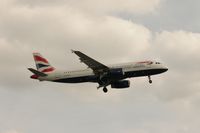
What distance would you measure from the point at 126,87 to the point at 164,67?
9.88 m

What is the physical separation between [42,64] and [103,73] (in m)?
14.5

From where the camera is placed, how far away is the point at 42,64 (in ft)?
353

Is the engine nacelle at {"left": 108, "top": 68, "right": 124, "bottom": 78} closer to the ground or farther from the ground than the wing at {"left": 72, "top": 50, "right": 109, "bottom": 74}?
closer to the ground

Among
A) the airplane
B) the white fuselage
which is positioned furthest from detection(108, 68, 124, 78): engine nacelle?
the white fuselage

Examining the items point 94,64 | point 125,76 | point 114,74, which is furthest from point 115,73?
point 94,64

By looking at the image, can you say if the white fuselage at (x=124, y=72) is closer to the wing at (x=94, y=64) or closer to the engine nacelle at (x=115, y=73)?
the engine nacelle at (x=115, y=73)

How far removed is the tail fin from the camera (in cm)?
10536

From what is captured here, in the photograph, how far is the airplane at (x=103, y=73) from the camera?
95.8m

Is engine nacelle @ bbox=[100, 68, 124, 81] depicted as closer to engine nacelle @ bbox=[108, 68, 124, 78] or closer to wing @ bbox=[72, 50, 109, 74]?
engine nacelle @ bbox=[108, 68, 124, 78]

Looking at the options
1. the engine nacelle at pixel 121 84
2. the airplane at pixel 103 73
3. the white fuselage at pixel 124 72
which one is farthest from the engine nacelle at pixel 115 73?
the engine nacelle at pixel 121 84

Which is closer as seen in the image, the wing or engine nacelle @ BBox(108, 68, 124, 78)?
engine nacelle @ BBox(108, 68, 124, 78)

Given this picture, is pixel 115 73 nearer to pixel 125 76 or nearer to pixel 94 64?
pixel 125 76

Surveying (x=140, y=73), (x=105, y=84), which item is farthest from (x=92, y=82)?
(x=140, y=73)

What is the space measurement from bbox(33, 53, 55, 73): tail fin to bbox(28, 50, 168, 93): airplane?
1.34 ft
